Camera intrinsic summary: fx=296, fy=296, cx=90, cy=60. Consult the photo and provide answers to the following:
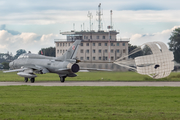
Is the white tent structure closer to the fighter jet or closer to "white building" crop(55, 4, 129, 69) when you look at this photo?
the fighter jet

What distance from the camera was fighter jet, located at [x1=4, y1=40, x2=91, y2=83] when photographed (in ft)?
116

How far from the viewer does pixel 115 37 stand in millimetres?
117938

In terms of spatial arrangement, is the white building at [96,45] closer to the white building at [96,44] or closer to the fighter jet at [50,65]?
the white building at [96,44]

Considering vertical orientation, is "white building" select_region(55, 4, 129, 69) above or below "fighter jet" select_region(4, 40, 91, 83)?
above

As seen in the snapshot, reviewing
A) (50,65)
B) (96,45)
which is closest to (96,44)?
(96,45)

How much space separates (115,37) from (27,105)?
103 m

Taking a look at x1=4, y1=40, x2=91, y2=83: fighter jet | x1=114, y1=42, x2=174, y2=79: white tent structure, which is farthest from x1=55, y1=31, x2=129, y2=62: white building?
x1=114, y1=42, x2=174, y2=79: white tent structure

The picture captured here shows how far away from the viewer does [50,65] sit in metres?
36.7

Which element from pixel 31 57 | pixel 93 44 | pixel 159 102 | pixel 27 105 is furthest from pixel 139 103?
pixel 93 44

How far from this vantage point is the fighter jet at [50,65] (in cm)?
3522

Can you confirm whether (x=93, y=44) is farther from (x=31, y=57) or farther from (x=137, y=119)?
(x=137, y=119)

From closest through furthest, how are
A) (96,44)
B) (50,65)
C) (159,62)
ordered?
1. (159,62)
2. (50,65)
3. (96,44)

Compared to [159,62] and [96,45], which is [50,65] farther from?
[96,45]

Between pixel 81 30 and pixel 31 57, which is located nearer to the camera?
pixel 31 57
